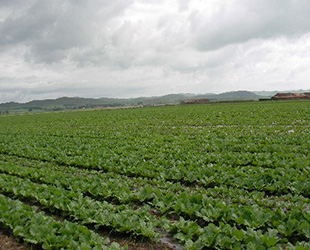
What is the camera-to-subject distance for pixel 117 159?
494 inches

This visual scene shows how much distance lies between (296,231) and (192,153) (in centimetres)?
760

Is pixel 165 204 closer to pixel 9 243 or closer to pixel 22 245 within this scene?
pixel 22 245


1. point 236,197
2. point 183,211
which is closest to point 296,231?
point 236,197

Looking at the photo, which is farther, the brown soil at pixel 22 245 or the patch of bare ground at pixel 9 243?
the patch of bare ground at pixel 9 243

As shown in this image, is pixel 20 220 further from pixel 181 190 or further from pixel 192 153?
pixel 192 153

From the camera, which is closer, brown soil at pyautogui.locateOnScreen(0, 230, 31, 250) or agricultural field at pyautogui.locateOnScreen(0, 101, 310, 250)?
agricultural field at pyautogui.locateOnScreen(0, 101, 310, 250)

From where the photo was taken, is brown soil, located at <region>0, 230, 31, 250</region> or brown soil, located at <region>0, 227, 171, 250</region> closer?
brown soil, located at <region>0, 227, 171, 250</region>

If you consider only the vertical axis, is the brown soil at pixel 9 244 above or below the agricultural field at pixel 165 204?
below

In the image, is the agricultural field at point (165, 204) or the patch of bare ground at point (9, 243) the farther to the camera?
the patch of bare ground at point (9, 243)

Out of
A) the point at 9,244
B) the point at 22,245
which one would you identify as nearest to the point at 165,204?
the point at 22,245

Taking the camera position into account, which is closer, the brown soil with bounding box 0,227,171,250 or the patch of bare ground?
the brown soil with bounding box 0,227,171,250

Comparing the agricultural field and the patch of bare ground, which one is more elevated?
the agricultural field

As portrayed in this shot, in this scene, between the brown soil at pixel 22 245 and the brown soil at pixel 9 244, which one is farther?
the brown soil at pixel 9 244

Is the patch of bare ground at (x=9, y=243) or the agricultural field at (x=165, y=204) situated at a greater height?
the agricultural field at (x=165, y=204)
